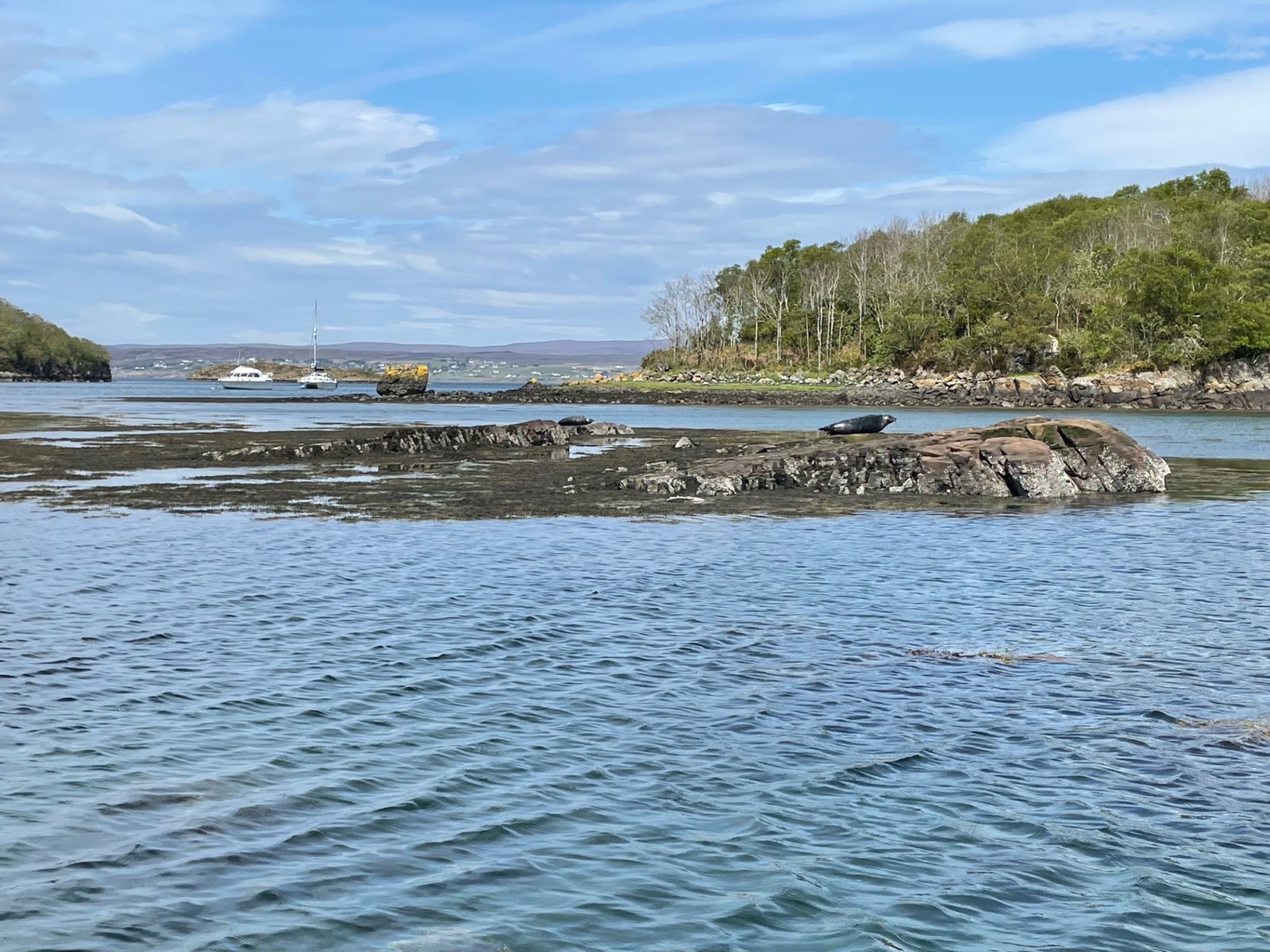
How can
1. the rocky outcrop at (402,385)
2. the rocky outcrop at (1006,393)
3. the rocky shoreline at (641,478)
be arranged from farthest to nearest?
the rocky outcrop at (402,385) → the rocky outcrop at (1006,393) → the rocky shoreline at (641,478)

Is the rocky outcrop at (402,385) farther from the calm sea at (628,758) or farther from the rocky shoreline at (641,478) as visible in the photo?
the calm sea at (628,758)

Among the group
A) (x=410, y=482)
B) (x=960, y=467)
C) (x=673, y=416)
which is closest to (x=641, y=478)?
(x=410, y=482)

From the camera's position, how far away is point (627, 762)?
9.78 meters

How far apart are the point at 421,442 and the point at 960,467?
992 inches

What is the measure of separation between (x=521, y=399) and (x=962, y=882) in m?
126

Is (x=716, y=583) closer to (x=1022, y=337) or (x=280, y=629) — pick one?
(x=280, y=629)

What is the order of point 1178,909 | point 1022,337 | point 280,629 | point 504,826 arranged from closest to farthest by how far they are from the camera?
point 1178,909 < point 504,826 < point 280,629 < point 1022,337

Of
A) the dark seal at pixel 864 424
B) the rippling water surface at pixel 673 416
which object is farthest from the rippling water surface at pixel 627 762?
the rippling water surface at pixel 673 416

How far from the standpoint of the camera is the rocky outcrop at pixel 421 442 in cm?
4562

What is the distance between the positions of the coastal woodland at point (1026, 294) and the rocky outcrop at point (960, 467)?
98676 mm

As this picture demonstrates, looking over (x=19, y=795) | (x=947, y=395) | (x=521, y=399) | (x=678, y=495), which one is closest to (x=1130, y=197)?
(x=947, y=395)

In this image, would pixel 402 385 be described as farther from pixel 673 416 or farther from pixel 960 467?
pixel 960 467

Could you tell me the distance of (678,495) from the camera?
3325 cm

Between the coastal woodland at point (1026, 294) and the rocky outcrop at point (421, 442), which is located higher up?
the coastal woodland at point (1026, 294)
